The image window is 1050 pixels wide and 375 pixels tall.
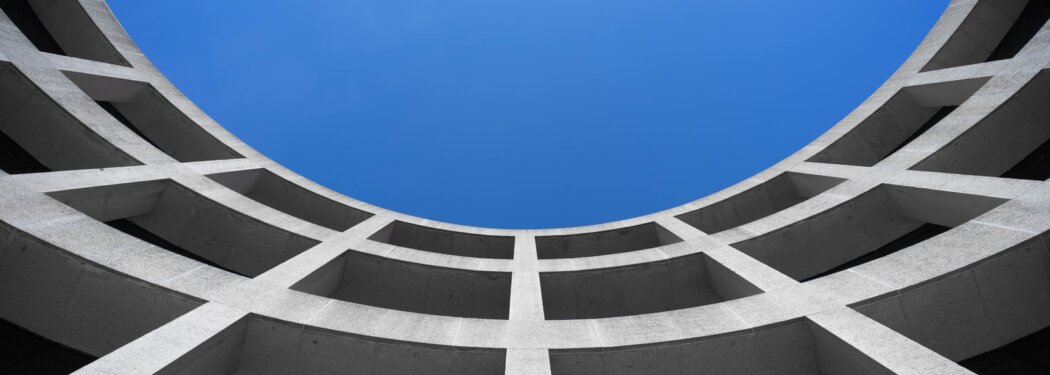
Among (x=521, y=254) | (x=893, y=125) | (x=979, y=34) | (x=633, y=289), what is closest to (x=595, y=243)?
(x=521, y=254)

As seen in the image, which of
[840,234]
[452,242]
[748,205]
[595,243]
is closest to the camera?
[840,234]

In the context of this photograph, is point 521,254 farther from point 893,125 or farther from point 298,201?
point 893,125

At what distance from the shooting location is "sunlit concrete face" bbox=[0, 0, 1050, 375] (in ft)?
27.1

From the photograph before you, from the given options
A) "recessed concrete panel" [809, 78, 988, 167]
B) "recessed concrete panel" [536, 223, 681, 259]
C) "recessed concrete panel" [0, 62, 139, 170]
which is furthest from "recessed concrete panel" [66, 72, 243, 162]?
"recessed concrete panel" [809, 78, 988, 167]

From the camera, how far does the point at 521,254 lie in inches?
584

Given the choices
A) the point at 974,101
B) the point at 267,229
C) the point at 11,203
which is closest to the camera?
the point at 11,203

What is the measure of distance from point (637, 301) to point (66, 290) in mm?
12706

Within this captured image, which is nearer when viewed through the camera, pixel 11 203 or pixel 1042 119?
pixel 11 203

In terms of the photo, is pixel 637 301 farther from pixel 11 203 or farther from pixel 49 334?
pixel 11 203

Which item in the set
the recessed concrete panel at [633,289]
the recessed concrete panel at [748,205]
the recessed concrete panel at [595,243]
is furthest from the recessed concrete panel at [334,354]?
the recessed concrete panel at [748,205]

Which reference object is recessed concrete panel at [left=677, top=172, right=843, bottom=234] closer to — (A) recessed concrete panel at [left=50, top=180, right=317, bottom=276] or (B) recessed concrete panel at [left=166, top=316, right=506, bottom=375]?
(B) recessed concrete panel at [left=166, top=316, right=506, bottom=375]

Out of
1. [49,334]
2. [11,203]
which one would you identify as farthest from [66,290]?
[11,203]

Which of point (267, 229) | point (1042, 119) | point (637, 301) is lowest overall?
point (637, 301)

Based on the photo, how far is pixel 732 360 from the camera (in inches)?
346
